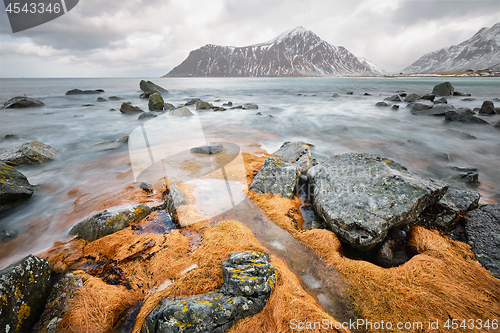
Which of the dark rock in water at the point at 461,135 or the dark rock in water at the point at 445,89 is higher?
the dark rock in water at the point at 445,89

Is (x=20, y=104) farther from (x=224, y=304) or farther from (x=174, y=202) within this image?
(x=224, y=304)

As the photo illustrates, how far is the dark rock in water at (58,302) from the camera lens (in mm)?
2318

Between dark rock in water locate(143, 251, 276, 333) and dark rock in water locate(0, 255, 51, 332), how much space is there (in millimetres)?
1377

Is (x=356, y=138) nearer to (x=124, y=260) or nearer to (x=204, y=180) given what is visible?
(x=204, y=180)

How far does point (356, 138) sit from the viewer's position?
11.2 metres

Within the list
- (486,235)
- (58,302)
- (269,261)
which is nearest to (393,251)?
(486,235)

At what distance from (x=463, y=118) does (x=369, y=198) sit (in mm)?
15751

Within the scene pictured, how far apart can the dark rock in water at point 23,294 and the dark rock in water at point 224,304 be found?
4.52ft

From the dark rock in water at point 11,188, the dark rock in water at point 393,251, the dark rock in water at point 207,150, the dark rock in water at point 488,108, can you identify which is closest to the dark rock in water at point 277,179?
the dark rock in water at point 393,251

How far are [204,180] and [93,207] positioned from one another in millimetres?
2681

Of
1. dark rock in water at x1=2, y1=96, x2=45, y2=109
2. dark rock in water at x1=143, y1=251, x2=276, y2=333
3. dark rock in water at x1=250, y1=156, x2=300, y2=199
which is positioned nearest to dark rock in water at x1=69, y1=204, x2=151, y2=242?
dark rock in water at x1=143, y1=251, x2=276, y2=333

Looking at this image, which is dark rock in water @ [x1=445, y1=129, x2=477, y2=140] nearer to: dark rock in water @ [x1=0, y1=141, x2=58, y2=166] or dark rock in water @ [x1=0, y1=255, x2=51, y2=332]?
dark rock in water @ [x1=0, y1=255, x2=51, y2=332]

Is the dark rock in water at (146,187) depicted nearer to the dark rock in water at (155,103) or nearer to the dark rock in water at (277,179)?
the dark rock in water at (277,179)

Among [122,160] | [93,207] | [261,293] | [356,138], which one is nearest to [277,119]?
[356,138]
